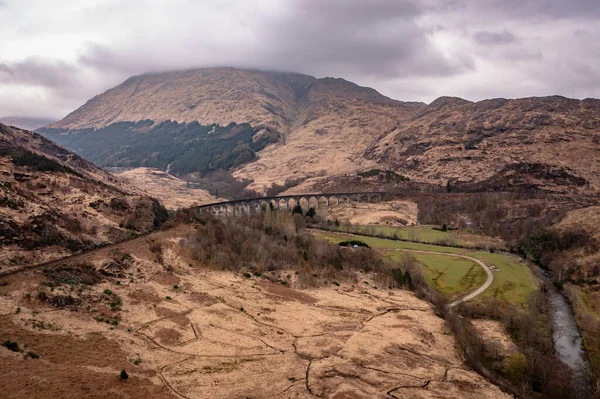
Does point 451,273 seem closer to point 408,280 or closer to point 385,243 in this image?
point 408,280

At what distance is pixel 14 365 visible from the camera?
36.7 metres

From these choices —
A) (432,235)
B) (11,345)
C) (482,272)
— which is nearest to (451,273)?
(482,272)

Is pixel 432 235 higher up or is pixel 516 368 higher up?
pixel 432 235

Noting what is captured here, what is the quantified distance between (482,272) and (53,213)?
92603 mm

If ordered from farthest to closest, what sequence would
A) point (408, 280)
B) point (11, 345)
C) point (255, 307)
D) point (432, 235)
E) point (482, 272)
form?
point (432, 235) < point (482, 272) < point (408, 280) < point (255, 307) < point (11, 345)

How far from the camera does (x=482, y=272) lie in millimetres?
104688

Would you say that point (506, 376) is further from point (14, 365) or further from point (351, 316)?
point (14, 365)

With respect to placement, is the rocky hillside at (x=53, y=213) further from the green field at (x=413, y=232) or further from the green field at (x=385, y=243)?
the green field at (x=413, y=232)

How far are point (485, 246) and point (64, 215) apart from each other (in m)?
116

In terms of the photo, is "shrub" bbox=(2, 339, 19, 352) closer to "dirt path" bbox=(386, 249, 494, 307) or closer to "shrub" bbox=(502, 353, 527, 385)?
"shrub" bbox=(502, 353, 527, 385)

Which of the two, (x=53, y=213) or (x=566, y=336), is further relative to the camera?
(x=53, y=213)

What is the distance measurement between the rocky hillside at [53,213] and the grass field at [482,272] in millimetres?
63473

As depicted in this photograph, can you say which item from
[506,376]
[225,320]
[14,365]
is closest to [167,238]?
[225,320]

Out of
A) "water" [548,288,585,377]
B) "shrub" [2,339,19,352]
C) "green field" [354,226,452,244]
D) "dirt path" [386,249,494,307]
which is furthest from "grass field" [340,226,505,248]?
"shrub" [2,339,19,352]
